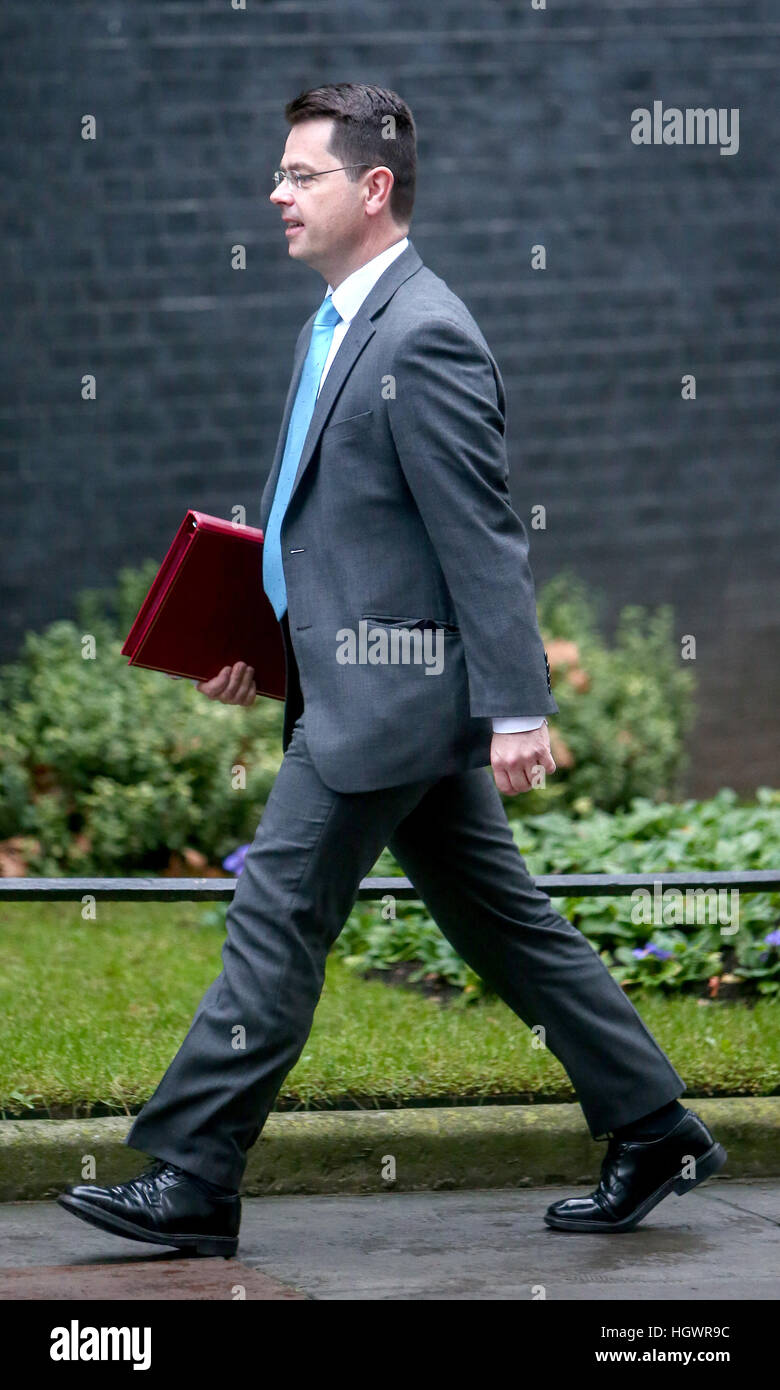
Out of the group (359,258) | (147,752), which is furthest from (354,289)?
(147,752)

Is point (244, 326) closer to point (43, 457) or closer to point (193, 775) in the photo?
point (43, 457)

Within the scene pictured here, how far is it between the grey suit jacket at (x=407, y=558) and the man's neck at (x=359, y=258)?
11cm

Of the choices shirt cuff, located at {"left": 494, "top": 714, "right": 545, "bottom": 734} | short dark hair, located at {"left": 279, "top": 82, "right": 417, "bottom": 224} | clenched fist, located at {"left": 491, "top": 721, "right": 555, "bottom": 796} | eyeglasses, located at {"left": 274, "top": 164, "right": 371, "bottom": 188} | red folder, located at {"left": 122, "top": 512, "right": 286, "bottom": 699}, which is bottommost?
clenched fist, located at {"left": 491, "top": 721, "right": 555, "bottom": 796}

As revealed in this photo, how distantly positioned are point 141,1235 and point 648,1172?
109cm

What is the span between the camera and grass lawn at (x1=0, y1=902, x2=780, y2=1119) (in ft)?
15.0

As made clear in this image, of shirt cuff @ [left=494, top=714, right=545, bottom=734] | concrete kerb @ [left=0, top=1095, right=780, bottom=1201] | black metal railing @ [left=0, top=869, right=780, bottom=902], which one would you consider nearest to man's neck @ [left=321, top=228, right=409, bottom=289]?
shirt cuff @ [left=494, top=714, right=545, bottom=734]

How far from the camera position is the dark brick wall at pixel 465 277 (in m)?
8.23

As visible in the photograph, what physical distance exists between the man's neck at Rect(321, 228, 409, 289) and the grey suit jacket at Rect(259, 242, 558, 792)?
111 millimetres

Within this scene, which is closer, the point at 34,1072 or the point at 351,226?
the point at 351,226

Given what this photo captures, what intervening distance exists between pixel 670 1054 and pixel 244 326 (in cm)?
453

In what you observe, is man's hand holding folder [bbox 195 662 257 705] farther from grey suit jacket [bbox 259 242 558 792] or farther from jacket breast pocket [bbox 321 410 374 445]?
jacket breast pocket [bbox 321 410 374 445]

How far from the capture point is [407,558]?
3713 millimetres

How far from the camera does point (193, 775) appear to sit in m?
7.42

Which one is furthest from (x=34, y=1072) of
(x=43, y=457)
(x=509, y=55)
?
(x=509, y=55)
